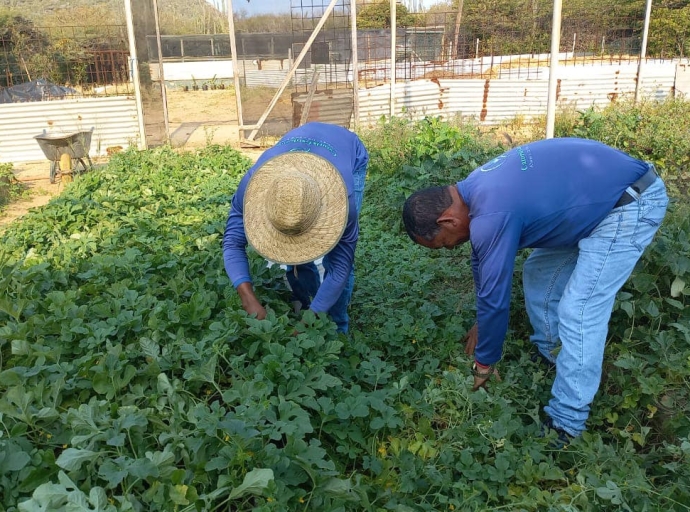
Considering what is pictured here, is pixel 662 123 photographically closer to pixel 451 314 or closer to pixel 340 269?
pixel 451 314

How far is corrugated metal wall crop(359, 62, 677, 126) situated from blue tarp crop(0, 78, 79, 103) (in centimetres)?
576

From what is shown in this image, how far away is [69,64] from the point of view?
42.5 ft

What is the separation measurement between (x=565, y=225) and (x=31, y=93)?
11.4 meters

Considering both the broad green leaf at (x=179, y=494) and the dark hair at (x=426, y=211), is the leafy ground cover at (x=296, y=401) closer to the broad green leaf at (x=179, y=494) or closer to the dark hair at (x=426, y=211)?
the broad green leaf at (x=179, y=494)

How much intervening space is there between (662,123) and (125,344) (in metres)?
7.78

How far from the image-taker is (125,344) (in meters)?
2.85

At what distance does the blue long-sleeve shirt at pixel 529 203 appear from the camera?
270 centimetres

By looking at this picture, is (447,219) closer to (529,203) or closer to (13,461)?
(529,203)

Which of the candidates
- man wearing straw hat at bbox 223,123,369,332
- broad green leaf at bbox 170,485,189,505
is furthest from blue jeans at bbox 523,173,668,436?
broad green leaf at bbox 170,485,189,505

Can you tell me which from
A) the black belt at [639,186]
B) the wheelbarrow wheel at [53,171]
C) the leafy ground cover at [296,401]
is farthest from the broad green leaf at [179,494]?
the wheelbarrow wheel at [53,171]

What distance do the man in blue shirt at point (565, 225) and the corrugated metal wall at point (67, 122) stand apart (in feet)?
30.6

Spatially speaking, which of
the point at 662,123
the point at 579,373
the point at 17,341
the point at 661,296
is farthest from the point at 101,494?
the point at 662,123

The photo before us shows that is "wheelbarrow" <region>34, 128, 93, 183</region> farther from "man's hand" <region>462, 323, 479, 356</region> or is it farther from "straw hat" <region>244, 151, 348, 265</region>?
"man's hand" <region>462, 323, 479, 356</region>

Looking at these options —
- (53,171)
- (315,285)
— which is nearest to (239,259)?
(315,285)
